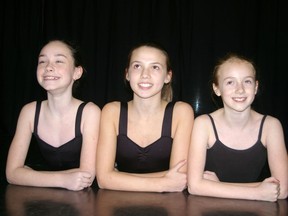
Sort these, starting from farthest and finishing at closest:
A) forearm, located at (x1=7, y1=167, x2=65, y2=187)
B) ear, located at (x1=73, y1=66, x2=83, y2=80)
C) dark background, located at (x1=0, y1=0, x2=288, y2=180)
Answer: dark background, located at (x1=0, y1=0, x2=288, y2=180) < ear, located at (x1=73, y1=66, x2=83, y2=80) < forearm, located at (x1=7, y1=167, x2=65, y2=187)

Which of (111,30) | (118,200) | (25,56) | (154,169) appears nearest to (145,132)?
(154,169)

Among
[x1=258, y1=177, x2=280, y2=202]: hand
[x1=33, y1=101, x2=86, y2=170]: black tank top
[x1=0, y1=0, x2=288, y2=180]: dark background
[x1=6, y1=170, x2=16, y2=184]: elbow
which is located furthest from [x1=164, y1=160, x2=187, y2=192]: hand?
[x1=0, y1=0, x2=288, y2=180]: dark background

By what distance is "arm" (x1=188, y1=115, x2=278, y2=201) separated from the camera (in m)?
1.08

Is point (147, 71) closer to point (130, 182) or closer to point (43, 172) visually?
point (130, 182)

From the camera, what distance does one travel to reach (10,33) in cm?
428

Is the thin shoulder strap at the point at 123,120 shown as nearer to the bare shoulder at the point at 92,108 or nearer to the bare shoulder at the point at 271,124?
the bare shoulder at the point at 92,108

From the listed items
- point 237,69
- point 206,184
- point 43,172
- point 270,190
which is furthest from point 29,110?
point 270,190

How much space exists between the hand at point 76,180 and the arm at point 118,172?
71mm

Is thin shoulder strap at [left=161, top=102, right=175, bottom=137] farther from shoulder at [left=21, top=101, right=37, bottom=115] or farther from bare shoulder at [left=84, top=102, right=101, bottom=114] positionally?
shoulder at [left=21, top=101, right=37, bottom=115]

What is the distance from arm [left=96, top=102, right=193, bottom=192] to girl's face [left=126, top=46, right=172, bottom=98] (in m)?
0.16

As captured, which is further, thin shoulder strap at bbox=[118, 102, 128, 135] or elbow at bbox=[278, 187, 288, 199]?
thin shoulder strap at bbox=[118, 102, 128, 135]

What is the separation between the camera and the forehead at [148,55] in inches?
55.5

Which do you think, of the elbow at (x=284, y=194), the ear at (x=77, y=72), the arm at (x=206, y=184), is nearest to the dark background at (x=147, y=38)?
the ear at (x=77, y=72)

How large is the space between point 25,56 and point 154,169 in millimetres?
3514
